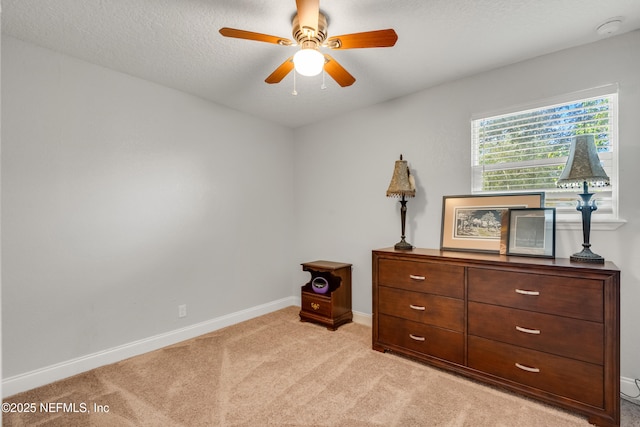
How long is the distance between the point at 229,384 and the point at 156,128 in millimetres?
2280

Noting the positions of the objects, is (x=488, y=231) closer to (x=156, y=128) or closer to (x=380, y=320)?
(x=380, y=320)

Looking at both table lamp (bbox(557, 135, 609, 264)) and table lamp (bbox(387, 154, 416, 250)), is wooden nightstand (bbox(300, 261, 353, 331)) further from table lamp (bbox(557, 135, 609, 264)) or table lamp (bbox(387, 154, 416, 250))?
table lamp (bbox(557, 135, 609, 264))

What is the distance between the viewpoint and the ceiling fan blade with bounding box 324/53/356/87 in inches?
87.8

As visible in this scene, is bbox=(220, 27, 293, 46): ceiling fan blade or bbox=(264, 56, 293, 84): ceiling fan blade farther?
bbox=(264, 56, 293, 84): ceiling fan blade

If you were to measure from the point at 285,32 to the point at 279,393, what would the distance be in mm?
2484

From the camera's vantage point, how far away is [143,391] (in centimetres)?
239

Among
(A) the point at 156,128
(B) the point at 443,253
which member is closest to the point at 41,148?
(A) the point at 156,128

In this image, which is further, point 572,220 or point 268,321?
point 268,321

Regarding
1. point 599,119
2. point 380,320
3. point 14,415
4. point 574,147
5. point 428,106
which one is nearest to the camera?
point 14,415

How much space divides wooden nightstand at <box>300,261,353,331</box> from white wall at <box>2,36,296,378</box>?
686 mm

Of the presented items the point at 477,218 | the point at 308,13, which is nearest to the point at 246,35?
the point at 308,13

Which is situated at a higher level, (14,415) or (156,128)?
(156,128)

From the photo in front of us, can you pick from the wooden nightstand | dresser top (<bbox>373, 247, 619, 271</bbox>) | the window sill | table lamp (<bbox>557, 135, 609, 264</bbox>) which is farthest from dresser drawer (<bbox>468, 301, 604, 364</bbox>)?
the wooden nightstand

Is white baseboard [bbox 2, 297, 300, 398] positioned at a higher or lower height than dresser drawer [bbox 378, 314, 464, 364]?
lower
